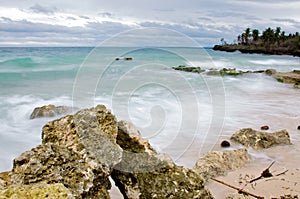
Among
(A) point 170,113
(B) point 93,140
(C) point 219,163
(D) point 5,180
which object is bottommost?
(A) point 170,113

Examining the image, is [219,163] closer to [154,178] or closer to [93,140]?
[154,178]

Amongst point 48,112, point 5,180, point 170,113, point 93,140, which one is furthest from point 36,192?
point 170,113

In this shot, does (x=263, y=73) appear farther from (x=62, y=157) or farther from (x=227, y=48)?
(x=227, y=48)

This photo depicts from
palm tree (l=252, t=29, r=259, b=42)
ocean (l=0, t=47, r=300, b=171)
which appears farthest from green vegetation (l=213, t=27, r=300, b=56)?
ocean (l=0, t=47, r=300, b=171)

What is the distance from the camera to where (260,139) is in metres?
5.96

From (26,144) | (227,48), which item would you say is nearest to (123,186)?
(26,144)

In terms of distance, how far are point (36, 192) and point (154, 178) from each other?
47.0 inches

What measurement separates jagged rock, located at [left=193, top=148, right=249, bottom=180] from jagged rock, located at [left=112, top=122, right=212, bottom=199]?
1302mm

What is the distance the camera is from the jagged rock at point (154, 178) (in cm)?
281

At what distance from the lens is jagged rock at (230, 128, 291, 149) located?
232 inches

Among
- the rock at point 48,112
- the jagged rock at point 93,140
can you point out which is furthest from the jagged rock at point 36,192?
the rock at point 48,112

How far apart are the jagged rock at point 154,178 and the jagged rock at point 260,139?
130 inches

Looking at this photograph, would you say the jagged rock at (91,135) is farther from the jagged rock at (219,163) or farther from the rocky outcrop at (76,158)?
the jagged rock at (219,163)

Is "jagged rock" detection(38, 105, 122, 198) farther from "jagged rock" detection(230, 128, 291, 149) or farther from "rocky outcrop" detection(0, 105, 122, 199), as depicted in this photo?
"jagged rock" detection(230, 128, 291, 149)
